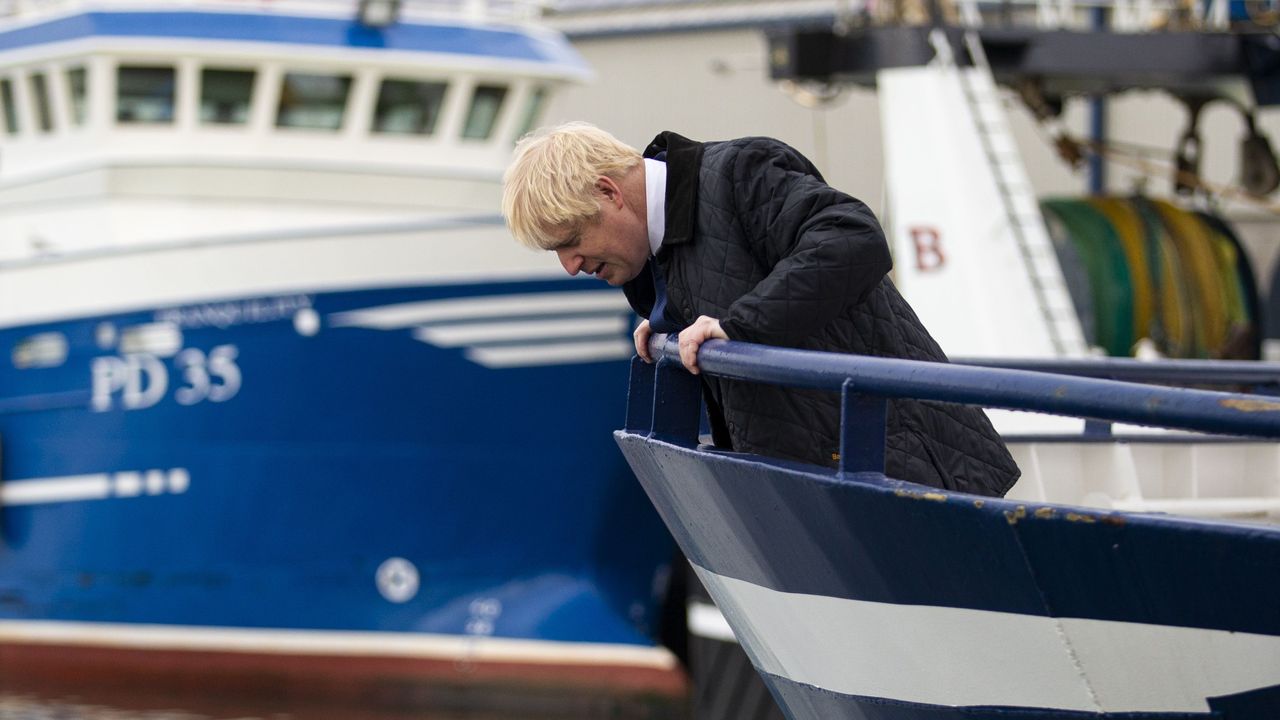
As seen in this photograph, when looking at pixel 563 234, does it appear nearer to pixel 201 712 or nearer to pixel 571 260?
pixel 571 260

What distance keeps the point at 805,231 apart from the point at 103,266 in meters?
9.17

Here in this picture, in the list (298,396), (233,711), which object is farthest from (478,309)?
(233,711)

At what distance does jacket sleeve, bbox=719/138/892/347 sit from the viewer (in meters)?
2.75

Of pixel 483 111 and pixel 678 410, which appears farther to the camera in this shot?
pixel 483 111

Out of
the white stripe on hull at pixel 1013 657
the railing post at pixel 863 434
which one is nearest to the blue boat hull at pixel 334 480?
the white stripe on hull at pixel 1013 657

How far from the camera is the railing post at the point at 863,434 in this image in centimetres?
280

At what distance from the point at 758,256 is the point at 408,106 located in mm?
9579

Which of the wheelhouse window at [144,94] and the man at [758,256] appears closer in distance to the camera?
the man at [758,256]

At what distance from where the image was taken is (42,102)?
12.5m

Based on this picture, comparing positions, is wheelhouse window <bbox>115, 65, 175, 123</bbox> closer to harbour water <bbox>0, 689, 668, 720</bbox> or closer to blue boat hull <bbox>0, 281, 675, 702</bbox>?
blue boat hull <bbox>0, 281, 675, 702</bbox>

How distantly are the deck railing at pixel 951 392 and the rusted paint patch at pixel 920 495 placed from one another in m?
0.12

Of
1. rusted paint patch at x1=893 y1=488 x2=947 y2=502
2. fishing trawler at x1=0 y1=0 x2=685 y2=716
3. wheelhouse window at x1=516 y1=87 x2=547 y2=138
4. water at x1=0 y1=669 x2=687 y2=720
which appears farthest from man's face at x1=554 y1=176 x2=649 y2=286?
wheelhouse window at x1=516 y1=87 x2=547 y2=138

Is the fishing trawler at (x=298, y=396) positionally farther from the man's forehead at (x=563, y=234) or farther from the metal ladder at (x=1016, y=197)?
the man's forehead at (x=563, y=234)

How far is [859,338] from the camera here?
2994 millimetres
